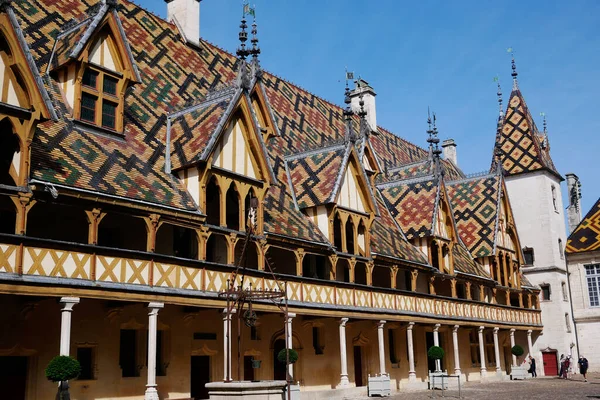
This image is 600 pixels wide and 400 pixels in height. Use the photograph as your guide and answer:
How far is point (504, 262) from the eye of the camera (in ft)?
132

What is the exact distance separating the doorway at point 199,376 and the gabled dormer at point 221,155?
423cm

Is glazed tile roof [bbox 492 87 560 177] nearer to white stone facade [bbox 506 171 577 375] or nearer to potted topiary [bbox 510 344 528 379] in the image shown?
white stone facade [bbox 506 171 577 375]

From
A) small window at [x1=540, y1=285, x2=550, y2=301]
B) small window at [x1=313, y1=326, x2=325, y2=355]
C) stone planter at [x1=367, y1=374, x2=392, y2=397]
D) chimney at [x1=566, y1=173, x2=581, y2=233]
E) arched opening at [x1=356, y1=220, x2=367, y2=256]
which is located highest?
chimney at [x1=566, y1=173, x2=581, y2=233]

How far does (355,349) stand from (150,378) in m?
14.1

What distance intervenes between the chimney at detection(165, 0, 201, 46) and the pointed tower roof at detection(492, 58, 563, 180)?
25752mm

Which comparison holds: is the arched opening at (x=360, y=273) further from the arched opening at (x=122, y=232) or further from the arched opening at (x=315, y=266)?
the arched opening at (x=122, y=232)

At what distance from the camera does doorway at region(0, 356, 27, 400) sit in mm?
16531

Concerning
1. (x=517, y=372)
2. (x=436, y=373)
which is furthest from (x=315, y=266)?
(x=517, y=372)

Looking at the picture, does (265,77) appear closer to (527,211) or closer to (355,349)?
(355,349)

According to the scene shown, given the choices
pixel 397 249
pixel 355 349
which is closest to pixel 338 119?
pixel 397 249

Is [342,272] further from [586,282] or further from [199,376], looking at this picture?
[586,282]

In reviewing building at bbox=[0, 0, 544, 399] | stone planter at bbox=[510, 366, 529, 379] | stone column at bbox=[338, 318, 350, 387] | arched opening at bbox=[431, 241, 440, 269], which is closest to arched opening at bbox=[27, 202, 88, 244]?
building at bbox=[0, 0, 544, 399]

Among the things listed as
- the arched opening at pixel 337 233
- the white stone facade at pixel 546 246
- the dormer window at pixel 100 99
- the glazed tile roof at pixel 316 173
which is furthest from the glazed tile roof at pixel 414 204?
the dormer window at pixel 100 99

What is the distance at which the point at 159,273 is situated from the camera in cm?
1828
